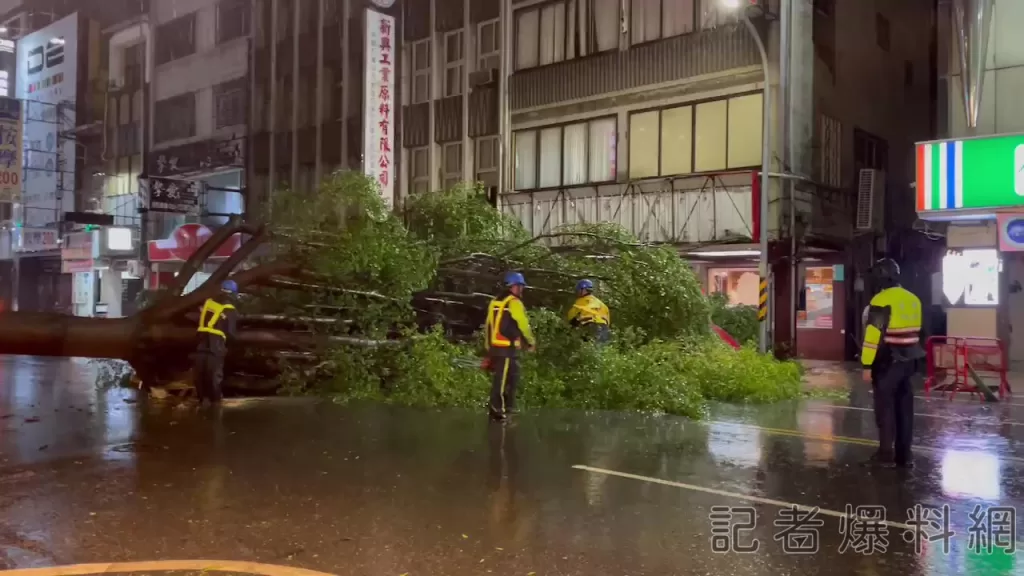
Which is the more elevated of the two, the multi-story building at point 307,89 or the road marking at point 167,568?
the multi-story building at point 307,89

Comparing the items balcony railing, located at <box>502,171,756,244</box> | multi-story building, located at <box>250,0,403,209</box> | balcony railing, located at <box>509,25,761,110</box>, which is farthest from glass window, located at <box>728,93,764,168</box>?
multi-story building, located at <box>250,0,403,209</box>

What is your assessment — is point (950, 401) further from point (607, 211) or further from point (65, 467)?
point (65, 467)

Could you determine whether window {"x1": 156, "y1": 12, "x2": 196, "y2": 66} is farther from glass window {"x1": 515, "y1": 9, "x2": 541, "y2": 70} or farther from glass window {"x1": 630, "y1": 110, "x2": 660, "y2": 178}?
glass window {"x1": 630, "y1": 110, "x2": 660, "y2": 178}

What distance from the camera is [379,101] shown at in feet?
72.1

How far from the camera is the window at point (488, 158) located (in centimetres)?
2327

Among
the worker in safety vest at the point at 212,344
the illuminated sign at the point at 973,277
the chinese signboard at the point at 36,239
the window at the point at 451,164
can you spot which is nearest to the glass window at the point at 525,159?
the window at the point at 451,164

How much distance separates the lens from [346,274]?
37.1ft

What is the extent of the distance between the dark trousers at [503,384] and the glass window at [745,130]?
34.7 feet

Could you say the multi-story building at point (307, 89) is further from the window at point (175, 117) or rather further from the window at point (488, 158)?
the window at point (175, 117)

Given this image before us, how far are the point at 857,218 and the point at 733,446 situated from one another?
1342cm

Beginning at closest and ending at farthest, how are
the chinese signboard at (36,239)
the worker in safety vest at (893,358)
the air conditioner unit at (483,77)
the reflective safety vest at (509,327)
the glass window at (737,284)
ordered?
the worker in safety vest at (893,358) → the reflective safety vest at (509,327) → the glass window at (737,284) → the air conditioner unit at (483,77) → the chinese signboard at (36,239)

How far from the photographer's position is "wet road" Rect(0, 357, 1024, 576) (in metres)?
5.02

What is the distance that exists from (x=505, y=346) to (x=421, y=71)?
55.8 feet

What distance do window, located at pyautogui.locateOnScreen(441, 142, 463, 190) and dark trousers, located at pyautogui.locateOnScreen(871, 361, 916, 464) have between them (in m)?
18.0
